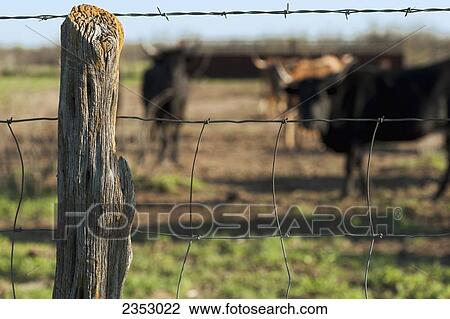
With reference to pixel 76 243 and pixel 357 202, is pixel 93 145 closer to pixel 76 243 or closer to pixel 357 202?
pixel 76 243

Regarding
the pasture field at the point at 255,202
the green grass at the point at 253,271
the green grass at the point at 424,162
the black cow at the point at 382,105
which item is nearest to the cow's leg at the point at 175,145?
the pasture field at the point at 255,202

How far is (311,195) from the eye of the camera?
9.73 m

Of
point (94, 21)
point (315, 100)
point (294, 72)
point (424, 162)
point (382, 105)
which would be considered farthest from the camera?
point (294, 72)

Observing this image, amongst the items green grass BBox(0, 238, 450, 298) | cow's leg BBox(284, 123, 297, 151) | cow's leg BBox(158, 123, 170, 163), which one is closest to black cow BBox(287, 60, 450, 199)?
cow's leg BBox(158, 123, 170, 163)

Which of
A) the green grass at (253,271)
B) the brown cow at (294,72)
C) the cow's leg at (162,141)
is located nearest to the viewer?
the green grass at (253,271)

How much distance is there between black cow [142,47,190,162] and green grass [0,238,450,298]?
16.7ft

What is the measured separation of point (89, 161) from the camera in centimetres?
Answer: 272

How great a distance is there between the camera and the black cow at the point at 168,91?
12242 millimetres

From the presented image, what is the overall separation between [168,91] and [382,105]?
3.83 m

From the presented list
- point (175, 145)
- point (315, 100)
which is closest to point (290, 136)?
point (175, 145)

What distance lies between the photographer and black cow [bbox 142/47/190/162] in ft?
40.2

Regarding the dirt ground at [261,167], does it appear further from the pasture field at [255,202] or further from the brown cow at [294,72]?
the brown cow at [294,72]

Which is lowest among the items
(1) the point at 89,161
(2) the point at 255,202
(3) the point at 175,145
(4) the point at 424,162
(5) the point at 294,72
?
(2) the point at 255,202

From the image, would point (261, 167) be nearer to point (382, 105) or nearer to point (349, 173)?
point (349, 173)
